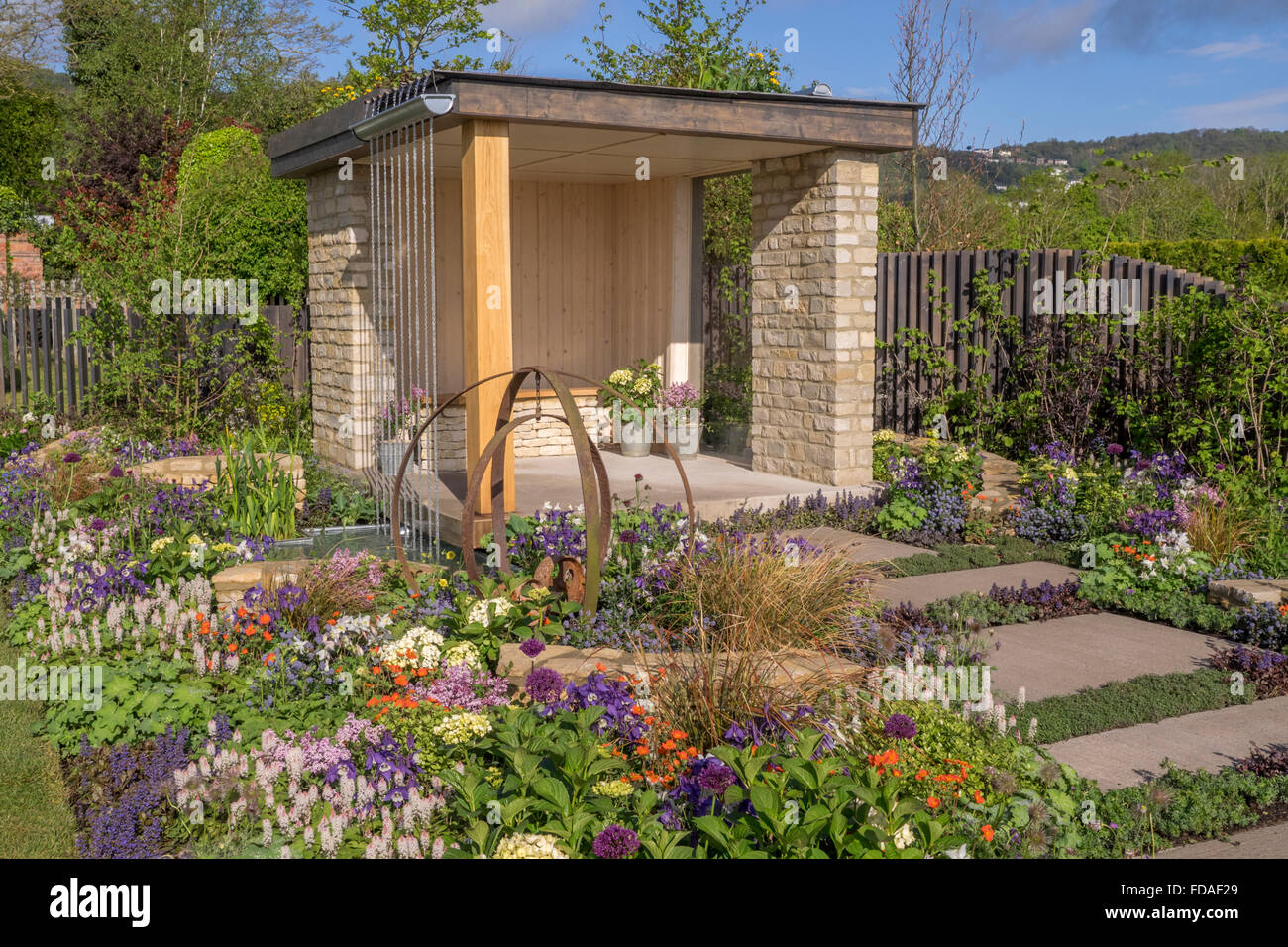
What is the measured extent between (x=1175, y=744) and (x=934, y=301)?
23.4 ft

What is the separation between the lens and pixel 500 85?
23.9 ft

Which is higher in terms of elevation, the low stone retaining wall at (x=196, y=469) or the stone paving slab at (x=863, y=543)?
the low stone retaining wall at (x=196, y=469)

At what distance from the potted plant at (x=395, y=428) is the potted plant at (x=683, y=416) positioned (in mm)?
2380

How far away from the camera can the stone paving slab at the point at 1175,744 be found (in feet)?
14.2

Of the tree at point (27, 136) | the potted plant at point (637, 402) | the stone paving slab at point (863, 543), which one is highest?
the tree at point (27, 136)

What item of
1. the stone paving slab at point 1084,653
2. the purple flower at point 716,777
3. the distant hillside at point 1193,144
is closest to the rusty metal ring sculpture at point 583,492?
the stone paving slab at point 1084,653

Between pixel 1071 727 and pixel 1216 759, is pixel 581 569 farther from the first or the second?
pixel 1216 759

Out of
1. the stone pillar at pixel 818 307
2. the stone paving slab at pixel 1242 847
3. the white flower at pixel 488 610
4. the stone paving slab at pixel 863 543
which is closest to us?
the stone paving slab at pixel 1242 847

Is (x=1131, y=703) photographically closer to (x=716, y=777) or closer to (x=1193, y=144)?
(x=716, y=777)

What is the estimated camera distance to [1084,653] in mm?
5770

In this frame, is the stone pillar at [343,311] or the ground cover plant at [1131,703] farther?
the stone pillar at [343,311]

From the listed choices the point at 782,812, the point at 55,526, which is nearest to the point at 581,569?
the point at 782,812

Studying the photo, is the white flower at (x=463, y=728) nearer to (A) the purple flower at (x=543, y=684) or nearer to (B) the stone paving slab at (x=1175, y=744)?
(A) the purple flower at (x=543, y=684)

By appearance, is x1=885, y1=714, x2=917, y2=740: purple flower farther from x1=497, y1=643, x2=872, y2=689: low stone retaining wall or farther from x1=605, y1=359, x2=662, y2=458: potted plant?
x1=605, y1=359, x2=662, y2=458: potted plant
